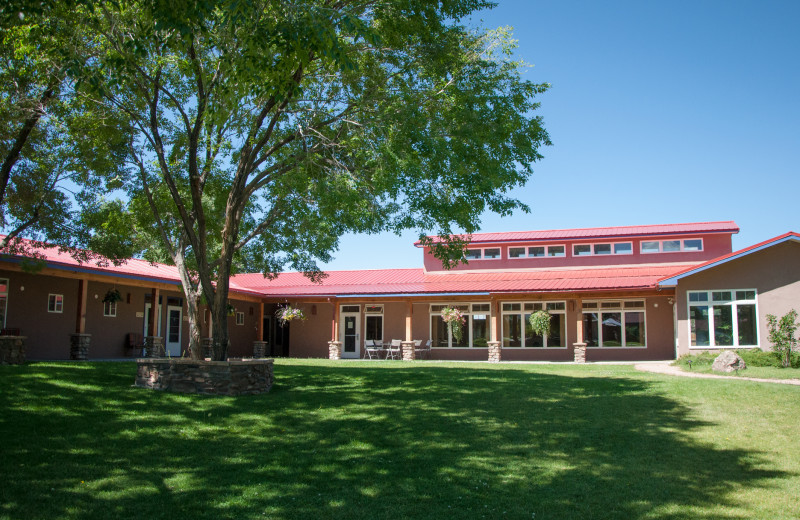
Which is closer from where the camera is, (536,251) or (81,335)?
(81,335)

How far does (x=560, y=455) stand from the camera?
6965 mm

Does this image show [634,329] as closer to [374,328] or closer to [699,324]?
[699,324]

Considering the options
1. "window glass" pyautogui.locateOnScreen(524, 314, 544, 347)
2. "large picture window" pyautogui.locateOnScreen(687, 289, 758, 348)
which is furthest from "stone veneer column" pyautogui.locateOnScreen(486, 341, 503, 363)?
"large picture window" pyautogui.locateOnScreen(687, 289, 758, 348)

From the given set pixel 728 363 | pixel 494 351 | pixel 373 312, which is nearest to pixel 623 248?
pixel 494 351

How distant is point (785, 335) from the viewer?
16.3 metres

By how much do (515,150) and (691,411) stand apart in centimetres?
513

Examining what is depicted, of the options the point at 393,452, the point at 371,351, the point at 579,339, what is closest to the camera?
the point at 393,452

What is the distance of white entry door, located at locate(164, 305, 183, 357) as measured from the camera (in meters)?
20.2

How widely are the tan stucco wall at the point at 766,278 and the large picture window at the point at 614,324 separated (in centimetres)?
312

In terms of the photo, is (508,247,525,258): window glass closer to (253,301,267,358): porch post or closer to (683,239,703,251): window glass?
(683,239,703,251): window glass

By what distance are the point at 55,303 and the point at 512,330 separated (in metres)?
14.8

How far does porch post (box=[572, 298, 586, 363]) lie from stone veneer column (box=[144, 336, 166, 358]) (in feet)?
42.6

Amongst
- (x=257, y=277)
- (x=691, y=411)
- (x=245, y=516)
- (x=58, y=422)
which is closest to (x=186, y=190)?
(x=58, y=422)

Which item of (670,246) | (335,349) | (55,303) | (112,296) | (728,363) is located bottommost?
(335,349)
